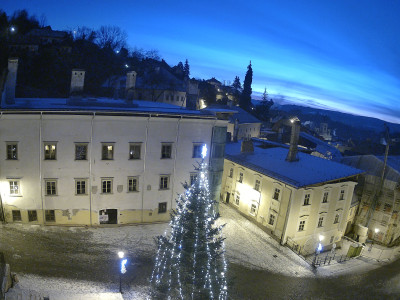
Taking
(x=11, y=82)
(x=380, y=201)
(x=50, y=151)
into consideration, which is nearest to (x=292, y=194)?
(x=380, y=201)

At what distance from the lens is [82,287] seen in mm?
16578

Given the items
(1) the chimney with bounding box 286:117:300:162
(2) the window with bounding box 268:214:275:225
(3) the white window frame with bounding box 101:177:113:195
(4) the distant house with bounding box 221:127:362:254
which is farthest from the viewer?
(1) the chimney with bounding box 286:117:300:162

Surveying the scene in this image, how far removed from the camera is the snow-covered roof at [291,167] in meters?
26.4

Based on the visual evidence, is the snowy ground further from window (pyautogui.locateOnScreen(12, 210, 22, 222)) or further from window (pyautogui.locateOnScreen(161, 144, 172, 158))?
window (pyautogui.locateOnScreen(161, 144, 172, 158))

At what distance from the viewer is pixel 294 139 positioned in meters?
29.5

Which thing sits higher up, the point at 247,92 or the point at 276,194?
the point at 247,92

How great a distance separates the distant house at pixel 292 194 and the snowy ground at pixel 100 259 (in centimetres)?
248

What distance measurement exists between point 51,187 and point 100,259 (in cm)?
705

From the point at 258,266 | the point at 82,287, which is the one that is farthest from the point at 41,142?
the point at 258,266

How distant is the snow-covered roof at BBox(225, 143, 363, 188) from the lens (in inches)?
1040

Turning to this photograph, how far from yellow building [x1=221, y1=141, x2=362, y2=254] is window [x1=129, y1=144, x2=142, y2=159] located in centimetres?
1228

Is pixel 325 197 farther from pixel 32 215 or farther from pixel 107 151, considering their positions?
pixel 32 215

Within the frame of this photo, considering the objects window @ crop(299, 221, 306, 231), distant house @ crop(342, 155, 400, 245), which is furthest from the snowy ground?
distant house @ crop(342, 155, 400, 245)

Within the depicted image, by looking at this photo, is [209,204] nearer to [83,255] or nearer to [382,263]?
[83,255]
